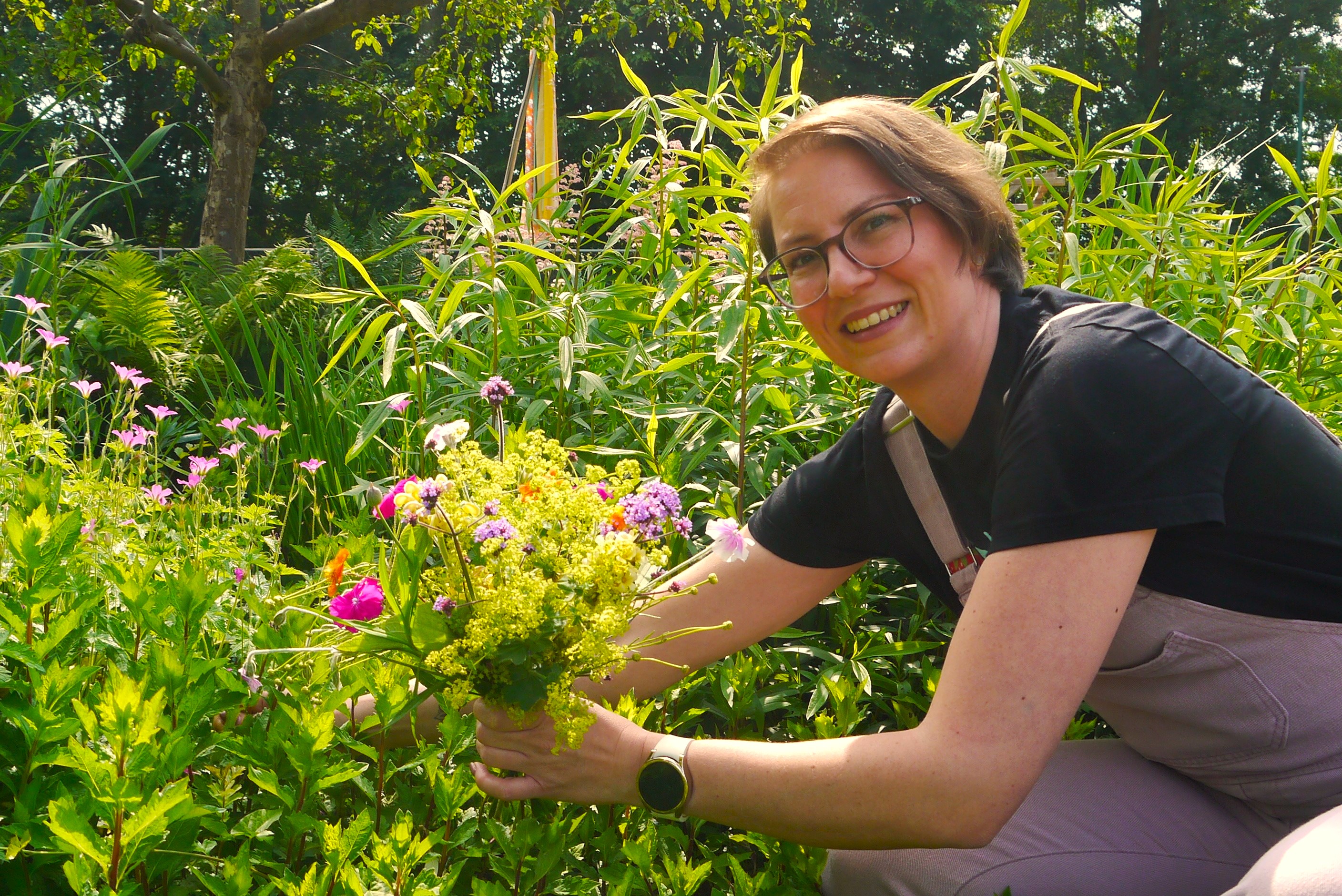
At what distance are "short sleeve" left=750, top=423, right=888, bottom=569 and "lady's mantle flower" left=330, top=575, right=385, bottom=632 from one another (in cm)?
76

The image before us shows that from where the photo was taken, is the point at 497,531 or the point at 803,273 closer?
the point at 497,531

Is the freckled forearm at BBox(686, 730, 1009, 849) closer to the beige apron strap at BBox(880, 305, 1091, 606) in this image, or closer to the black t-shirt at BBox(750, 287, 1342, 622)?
the black t-shirt at BBox(750, 287, 1342, 622)

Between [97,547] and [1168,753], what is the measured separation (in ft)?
5.70

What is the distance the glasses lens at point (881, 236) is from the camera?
152 centimetres

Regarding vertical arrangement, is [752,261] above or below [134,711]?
above

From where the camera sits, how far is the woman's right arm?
164 centimetres

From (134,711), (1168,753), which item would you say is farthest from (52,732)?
(1168,753)

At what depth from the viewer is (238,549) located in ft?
5.81

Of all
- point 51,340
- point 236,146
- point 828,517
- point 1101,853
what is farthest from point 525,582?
point 236,146

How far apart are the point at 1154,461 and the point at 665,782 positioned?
71 cm

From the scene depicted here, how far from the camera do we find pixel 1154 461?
1.27 metres

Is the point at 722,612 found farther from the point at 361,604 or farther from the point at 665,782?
the point at 361,604

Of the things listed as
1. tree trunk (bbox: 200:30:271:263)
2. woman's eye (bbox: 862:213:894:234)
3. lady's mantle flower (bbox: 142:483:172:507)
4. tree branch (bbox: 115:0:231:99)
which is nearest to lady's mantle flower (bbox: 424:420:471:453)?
woman's eye (bbox: 862:213:894:234)

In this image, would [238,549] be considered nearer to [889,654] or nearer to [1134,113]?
[889,654]
